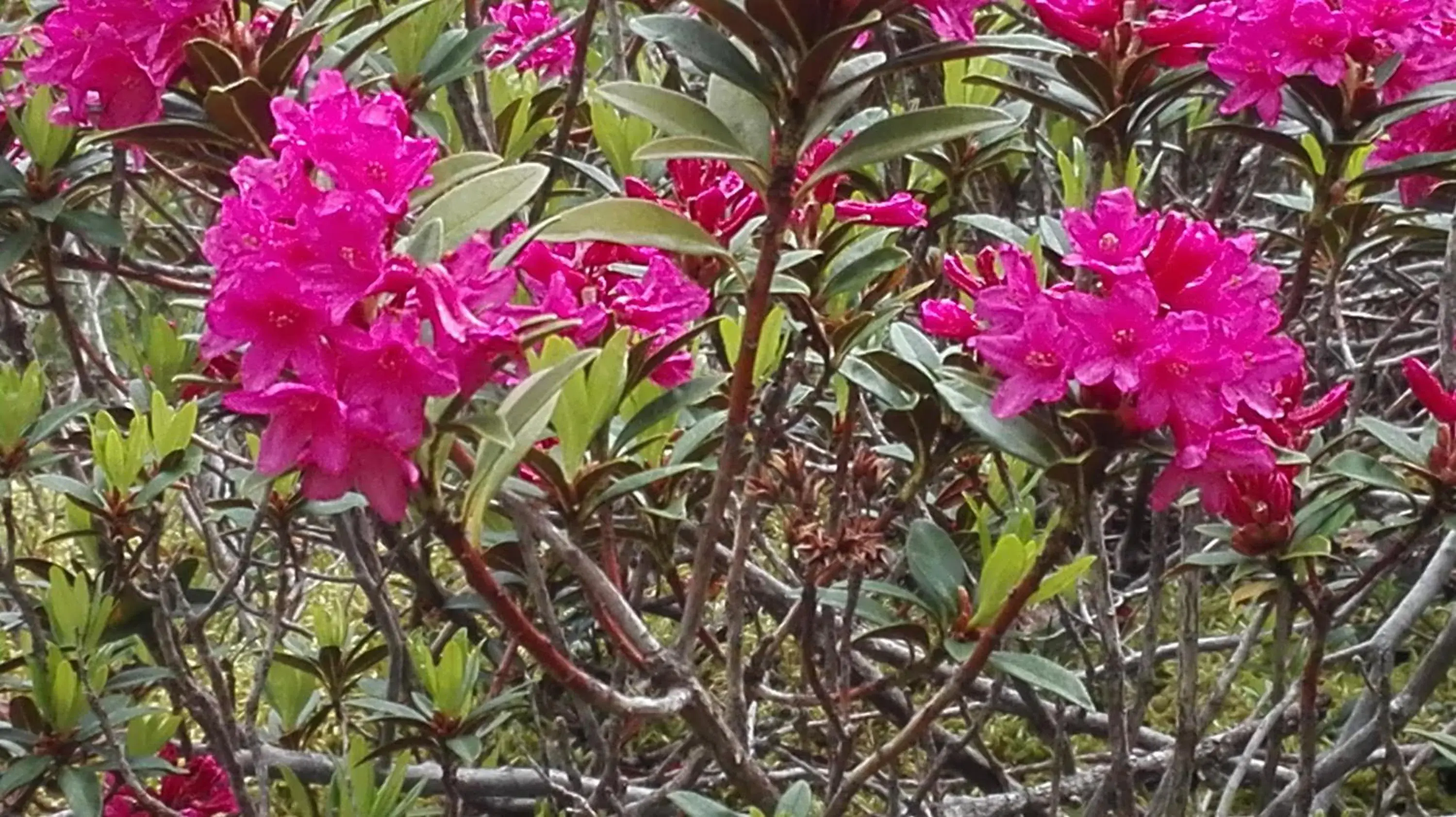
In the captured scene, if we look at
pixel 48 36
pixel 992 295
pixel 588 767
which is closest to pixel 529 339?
pixel 992 295

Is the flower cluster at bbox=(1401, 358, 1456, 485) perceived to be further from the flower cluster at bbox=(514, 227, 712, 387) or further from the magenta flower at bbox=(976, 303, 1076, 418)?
the flower cluster at bbox=(514, 227, 712, 387)

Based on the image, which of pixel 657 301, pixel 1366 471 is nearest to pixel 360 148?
pixel 657 301

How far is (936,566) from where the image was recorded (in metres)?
1.40

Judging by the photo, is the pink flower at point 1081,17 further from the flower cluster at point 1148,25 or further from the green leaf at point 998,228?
the green leaf at point 998,228

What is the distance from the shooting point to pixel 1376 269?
2.62 m

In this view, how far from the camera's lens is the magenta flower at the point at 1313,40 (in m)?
1.43

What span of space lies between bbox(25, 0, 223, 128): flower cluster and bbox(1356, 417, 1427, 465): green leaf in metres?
1.19

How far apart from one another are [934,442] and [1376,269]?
4.96 ft

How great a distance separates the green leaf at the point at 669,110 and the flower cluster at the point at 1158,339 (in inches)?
9.9

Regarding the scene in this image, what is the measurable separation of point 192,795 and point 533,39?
131cm

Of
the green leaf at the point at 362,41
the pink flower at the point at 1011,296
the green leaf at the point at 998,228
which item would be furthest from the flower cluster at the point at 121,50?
the green leaf at the point at 998,228

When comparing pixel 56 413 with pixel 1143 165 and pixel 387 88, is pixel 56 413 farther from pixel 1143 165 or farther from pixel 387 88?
pixel 1143 165

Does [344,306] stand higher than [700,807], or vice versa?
[344,306]

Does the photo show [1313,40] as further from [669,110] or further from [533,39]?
[533,39]
